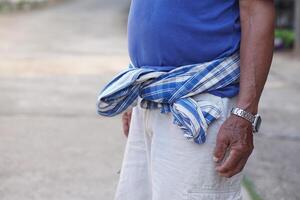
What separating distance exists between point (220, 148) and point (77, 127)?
4.21 metres

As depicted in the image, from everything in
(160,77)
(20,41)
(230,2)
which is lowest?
(20,41)

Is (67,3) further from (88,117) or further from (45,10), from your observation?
(88,117)

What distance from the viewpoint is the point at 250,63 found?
6.36 ft

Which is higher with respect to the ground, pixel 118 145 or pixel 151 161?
pixel 151 161

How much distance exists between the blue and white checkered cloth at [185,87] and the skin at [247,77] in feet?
0.19

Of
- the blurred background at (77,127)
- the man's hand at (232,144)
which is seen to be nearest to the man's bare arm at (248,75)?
the man's hand at (232,144)

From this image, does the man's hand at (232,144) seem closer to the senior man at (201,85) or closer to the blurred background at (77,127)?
the senior man at (201,85)

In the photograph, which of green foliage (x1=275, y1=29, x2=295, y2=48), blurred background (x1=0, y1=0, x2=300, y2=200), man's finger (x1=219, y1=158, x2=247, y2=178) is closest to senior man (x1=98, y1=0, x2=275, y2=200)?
man's finger (x1=219, y1=158, x2=247, y2=178)

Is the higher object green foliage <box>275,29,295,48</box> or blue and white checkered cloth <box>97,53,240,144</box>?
blue and white checkered cloth <box>97,53,240,144</box>

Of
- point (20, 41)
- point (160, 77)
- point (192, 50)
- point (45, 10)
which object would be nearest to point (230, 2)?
point (192, 50)

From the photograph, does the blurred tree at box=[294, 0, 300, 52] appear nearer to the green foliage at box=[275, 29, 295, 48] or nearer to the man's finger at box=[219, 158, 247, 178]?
the green foliage at box=[275, 29, 295, 48]

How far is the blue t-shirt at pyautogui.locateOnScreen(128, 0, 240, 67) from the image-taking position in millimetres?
1961

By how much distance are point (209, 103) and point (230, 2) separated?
0.32 meters

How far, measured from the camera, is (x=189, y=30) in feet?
6.45
